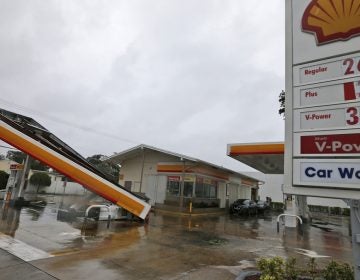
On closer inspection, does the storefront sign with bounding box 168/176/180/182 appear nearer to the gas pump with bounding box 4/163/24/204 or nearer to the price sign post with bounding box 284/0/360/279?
the gas pump with bounding box 4/163/24/204

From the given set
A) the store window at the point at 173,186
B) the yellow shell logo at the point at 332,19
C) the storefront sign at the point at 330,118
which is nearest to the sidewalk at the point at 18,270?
the storefront sign at the point at 330,118

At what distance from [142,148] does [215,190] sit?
804 cm

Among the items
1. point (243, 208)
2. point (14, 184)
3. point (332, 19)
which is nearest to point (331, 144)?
point (332, 19)

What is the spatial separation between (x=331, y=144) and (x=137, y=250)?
21.6 feet

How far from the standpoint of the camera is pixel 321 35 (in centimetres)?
457

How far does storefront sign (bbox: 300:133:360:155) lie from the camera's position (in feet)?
13.2

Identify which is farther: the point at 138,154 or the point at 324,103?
→ the point at 138,154

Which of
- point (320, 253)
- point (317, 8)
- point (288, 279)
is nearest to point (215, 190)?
point (320, 253)

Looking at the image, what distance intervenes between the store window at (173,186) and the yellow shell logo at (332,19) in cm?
1893

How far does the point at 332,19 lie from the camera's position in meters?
4.46

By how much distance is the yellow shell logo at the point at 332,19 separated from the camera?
4277 mm

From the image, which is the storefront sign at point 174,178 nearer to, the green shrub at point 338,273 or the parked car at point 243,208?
the parked car at point 243,208

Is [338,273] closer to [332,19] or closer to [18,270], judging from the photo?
[332,19]

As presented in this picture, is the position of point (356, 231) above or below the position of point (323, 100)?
below
